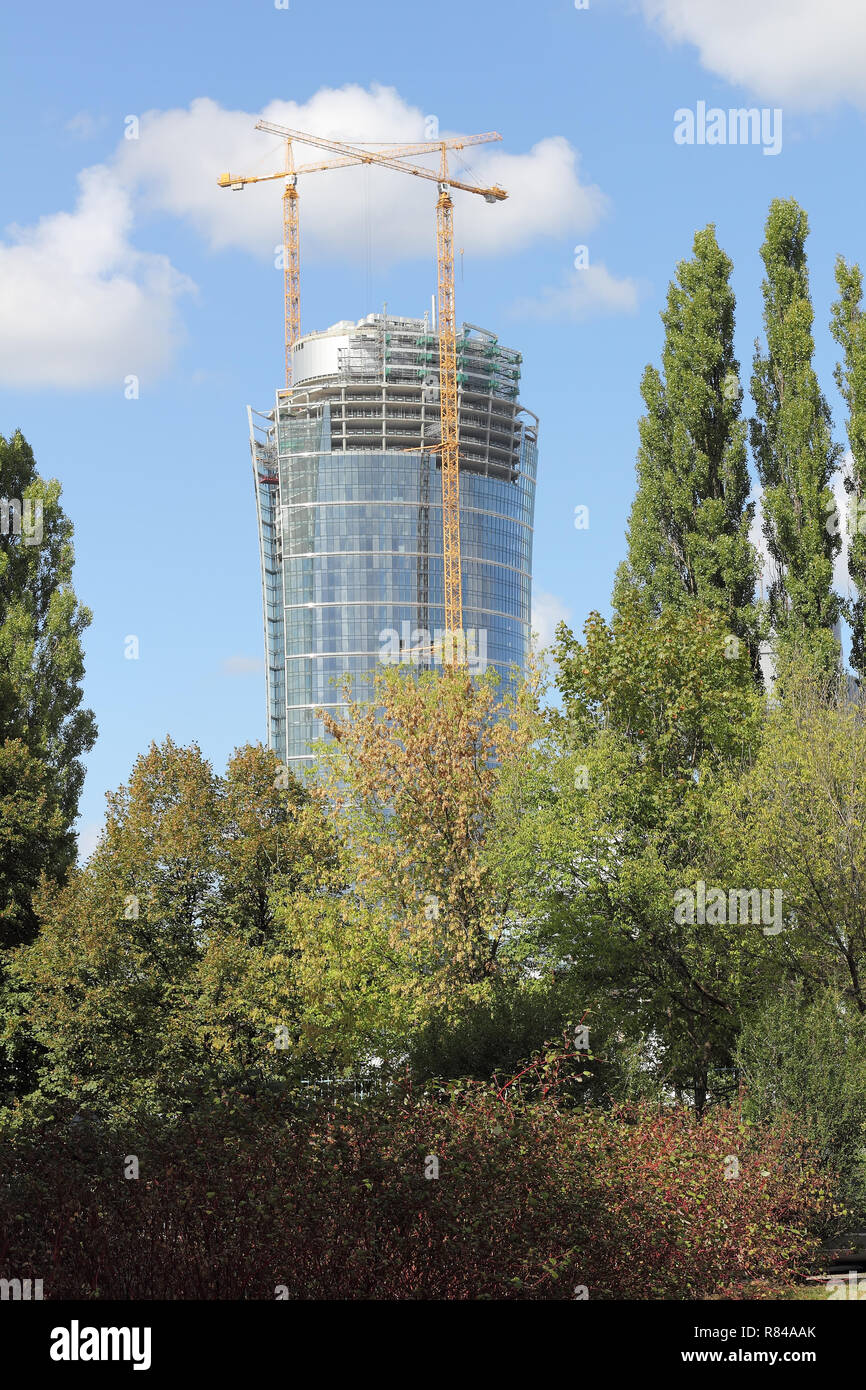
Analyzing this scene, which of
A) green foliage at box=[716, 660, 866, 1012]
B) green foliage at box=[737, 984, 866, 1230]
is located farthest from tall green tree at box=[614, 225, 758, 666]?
green foliage at box=[737, 984, 866, 1230]

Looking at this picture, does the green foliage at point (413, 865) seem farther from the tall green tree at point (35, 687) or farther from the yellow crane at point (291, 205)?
the yellow crane at point (291, 205)

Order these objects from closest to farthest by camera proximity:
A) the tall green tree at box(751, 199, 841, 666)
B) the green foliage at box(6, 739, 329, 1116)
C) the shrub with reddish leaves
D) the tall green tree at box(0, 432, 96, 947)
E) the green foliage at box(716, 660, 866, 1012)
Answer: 1. the shrub with reddish leaves
2. the green foliage at box(716, 660, 866, 1012)
3. the tall green tree at box(751, 199, 841, 666)
4. the green foliage at box(6, 739, 329, 1116)
5. the tall green tree at box(0, 432, 96, 947)

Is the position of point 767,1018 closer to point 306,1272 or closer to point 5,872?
point 306,1272

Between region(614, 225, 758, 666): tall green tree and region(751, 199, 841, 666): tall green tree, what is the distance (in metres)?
0.65

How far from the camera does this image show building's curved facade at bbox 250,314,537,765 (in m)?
185

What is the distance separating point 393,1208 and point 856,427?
74.9 feet

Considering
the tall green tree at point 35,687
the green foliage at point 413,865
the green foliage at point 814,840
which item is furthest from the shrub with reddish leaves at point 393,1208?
the tall green tree at point 35,687

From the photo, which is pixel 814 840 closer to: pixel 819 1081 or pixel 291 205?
pixel 819 1081

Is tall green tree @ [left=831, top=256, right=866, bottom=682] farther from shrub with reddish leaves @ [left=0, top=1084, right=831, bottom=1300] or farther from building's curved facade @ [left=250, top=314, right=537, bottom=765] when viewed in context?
building's curved facade @ [left=250, top=314, right=537, bottom=765]

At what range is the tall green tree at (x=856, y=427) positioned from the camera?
2991cm

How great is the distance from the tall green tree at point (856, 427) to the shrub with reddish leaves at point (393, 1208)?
16.2m

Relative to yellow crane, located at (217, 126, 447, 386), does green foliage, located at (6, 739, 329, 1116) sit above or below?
below
